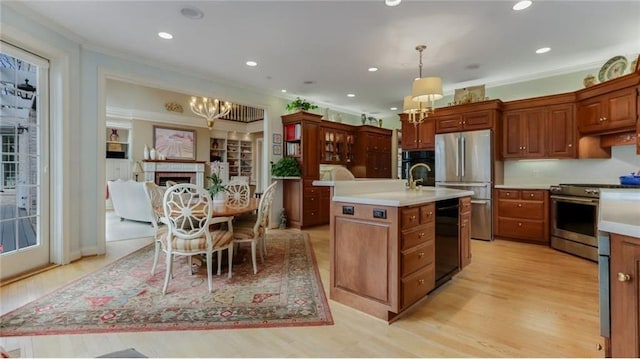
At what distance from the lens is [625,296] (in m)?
1.00

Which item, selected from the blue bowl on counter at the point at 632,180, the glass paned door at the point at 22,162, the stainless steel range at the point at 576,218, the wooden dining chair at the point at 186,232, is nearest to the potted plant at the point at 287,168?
the wooden dining chair at the point at 186,232

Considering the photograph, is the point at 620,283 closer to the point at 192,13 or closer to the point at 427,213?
the point at 427,213

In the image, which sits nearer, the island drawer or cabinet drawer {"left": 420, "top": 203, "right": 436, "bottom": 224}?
the island drawer

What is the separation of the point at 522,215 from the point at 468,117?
176 centimetres

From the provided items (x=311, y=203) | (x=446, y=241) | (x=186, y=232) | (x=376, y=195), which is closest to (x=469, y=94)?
(x=446, y=241)

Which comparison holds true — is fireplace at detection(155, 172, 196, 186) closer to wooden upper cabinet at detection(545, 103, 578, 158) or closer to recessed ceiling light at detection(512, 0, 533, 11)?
recessed ceiling light at detection(512, 0, 533, 11)

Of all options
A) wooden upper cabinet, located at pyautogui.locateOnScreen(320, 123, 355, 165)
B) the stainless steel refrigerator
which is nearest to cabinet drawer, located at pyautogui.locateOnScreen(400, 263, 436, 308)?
the stainless steel refrigerator

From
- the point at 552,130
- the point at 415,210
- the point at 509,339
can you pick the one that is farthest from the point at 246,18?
the point at 552,130

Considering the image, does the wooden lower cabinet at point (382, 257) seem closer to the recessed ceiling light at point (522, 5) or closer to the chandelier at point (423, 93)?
the chandelier at point (423, 93)

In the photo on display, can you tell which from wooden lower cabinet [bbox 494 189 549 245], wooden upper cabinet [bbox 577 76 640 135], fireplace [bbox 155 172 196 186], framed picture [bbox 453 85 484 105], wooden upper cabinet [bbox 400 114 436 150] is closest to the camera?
wooden upper cabinet [bbox 577 76 640 135]

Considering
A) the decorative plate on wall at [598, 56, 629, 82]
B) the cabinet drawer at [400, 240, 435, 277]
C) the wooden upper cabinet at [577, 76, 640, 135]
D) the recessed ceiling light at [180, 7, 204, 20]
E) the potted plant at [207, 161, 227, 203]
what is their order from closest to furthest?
the cabinet drawer at [400, 240, 435, 277] < the recessed ceiling light at [180, 7, 204, 20] < the potted plant at [207, 161, 227, 203] < the wooden upper cabinet at [577, 76, 640, 135] < the decorative plate on wall at [598, 56, 629, 82]

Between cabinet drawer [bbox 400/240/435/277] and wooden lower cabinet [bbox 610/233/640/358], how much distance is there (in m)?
1.18

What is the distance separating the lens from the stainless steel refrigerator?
15.3 ft

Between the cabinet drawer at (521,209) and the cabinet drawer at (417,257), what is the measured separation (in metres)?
2.87
